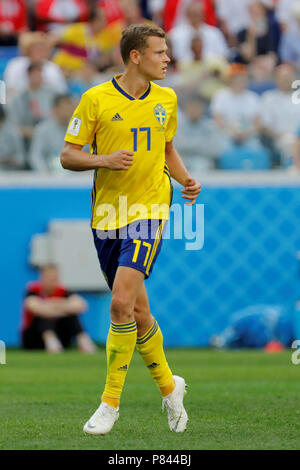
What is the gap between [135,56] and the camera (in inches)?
230

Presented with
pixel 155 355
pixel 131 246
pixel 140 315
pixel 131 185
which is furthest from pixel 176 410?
pixel 131 185

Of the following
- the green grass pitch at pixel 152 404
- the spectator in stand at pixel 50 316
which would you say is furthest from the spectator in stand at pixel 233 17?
the green grass pitch at pixel 152 404

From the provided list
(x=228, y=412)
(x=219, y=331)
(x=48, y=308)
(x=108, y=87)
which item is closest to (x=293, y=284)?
(x=219, y=331)

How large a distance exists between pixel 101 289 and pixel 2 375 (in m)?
4.48

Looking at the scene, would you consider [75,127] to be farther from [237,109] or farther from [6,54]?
[6,54]

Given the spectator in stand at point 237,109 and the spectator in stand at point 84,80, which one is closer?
the spectator in stand at point 237,109

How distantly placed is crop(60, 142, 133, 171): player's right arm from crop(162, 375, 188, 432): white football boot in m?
1.40

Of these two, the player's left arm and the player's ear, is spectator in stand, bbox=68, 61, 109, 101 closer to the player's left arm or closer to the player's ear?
the player's left arm

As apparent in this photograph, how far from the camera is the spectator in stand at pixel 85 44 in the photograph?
49.3ft

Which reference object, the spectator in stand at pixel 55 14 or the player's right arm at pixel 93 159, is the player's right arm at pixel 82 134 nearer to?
the player's right arm at pixel 93 159

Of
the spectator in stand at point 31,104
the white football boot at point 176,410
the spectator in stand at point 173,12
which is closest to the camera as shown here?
the white football boot at point 176,410

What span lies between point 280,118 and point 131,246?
9.19m

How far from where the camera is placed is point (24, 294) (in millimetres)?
13836

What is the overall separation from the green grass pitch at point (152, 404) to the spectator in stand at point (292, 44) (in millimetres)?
6013
